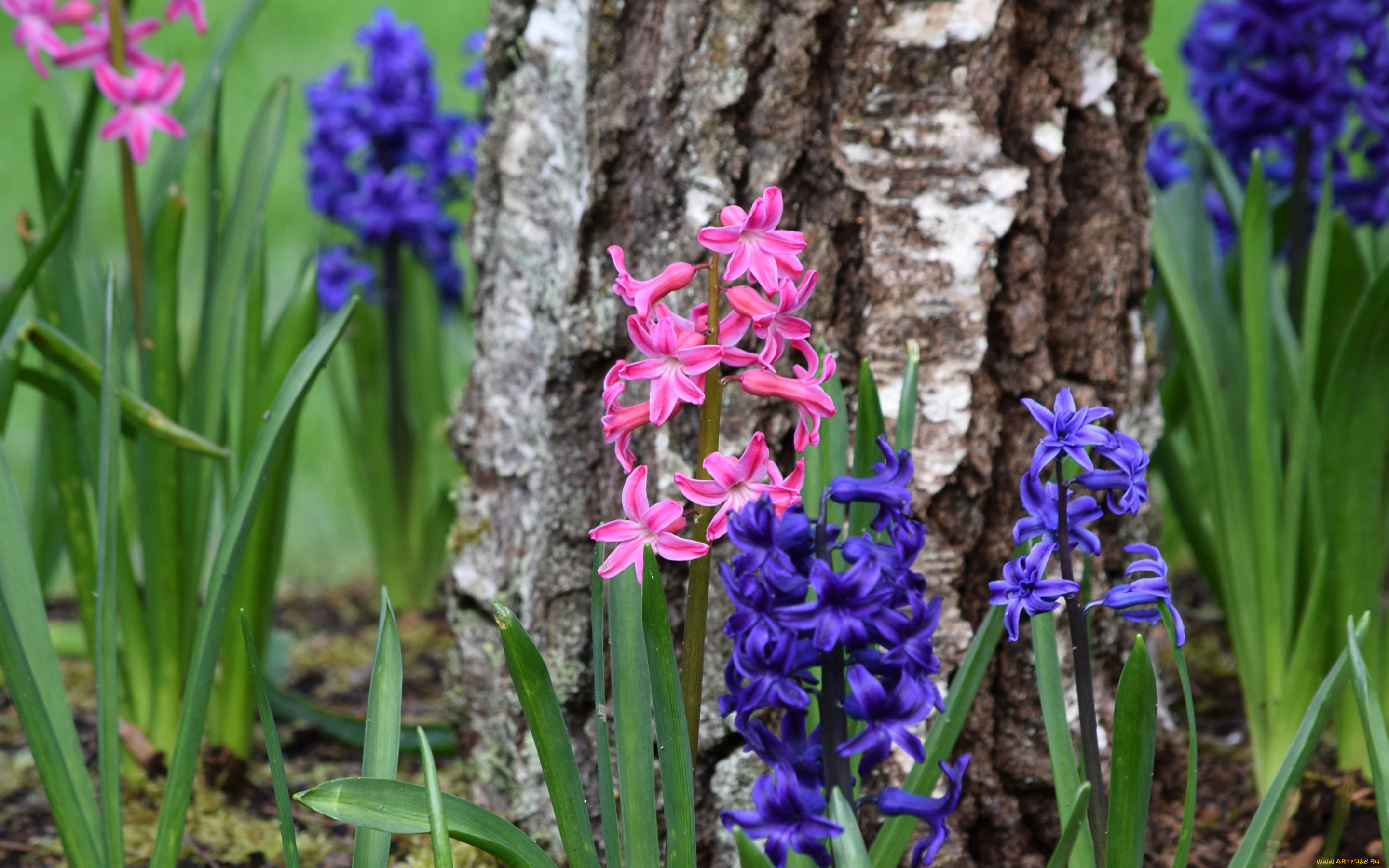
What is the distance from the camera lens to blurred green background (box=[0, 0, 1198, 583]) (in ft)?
12.1

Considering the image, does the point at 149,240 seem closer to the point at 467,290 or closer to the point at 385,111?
the point at 385,111

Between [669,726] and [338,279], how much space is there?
2579 millimetres

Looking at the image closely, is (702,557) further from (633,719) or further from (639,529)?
(633,719)

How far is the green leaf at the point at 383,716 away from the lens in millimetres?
1014

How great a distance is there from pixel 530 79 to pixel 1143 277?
943 millimetres

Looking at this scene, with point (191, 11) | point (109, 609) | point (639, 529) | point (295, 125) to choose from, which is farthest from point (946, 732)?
point (295, 125)

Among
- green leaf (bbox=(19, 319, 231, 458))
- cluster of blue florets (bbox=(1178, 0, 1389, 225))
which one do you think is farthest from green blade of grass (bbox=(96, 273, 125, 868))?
cluster of blue florets (bbox=(1178, 0, 1389, 225))

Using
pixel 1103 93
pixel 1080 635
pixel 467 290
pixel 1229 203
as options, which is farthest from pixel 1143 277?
pixel 467 290

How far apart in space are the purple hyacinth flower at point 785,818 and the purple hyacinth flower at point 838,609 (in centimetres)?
11

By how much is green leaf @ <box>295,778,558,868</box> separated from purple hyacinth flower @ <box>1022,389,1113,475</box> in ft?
Result: 1.86

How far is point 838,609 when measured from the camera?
782 millimetres

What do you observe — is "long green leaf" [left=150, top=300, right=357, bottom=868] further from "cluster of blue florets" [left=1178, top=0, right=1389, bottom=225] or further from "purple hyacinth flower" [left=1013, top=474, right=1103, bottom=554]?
Result: "cluster of blue florets" [left=1178, top=0, right=1389, bottom=225]

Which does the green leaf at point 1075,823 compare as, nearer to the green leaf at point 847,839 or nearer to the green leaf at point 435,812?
the green leaf at point 847,839

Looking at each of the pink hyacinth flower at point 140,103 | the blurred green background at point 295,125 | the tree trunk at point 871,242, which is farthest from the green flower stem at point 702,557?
the blurred green background at point 295,125
